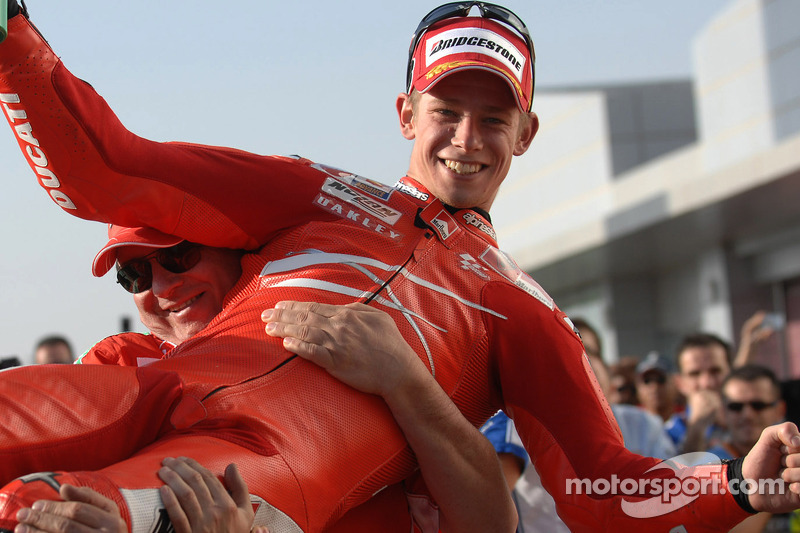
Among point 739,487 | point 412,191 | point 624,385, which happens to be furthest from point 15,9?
point 624,385

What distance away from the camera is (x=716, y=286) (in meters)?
22.0

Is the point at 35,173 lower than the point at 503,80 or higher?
lower

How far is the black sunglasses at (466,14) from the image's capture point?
339 centimetres

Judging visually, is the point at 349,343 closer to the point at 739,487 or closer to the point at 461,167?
the point at 461,167

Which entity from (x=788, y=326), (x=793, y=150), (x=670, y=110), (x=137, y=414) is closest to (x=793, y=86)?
(x=793, y=150)

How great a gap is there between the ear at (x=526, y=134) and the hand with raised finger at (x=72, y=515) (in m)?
1.99

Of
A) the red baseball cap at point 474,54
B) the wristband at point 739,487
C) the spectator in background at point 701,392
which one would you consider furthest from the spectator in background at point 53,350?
the wristband at point 739,487

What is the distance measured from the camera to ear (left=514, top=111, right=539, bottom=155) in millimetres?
3541

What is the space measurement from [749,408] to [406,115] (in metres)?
3.67

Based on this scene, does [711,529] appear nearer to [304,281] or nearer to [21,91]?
[304,281]

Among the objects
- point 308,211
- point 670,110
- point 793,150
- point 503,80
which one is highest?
point 670,110

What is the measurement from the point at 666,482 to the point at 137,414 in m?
1.36

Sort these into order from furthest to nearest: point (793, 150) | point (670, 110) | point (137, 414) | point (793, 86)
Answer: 1. point (670, 110)
2. point (793, 86)
3. point (793, 150)
4. point (137, 414)

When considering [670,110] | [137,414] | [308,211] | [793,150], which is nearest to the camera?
[137,414]
